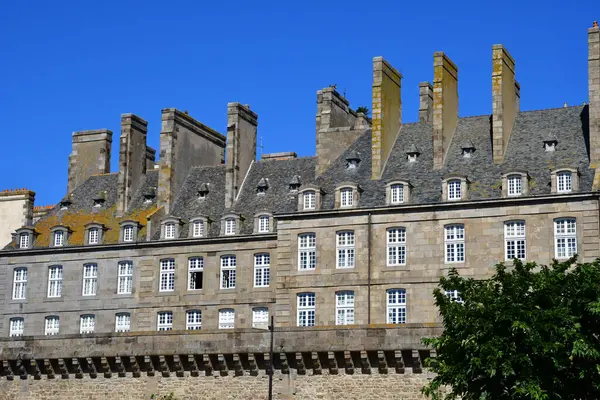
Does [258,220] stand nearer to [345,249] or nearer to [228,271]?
[228,271]

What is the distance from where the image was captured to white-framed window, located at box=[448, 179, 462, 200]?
63.5 meters

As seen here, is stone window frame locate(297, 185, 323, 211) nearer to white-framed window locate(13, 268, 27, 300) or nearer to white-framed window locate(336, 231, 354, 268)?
white-framed window locate(336, 231, 354, 268)

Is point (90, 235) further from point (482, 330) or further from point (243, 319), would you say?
point (482, 330)

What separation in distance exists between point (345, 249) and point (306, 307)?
3.17 m

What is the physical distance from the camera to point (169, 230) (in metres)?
71.2

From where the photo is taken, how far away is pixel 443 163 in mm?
66125

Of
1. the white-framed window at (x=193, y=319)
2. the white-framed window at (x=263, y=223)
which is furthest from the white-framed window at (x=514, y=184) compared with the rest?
the white-framed window at (x=193, y=319)

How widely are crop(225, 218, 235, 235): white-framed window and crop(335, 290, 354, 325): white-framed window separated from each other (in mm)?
7473

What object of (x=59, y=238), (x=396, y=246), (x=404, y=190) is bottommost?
(x=396, y=246)

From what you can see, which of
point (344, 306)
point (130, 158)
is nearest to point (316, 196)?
point (344, 306)

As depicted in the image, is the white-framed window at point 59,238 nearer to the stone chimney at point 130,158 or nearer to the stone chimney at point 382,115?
the stone chimney at point 130,158

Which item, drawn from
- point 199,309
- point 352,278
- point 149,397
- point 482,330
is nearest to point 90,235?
point 199,309

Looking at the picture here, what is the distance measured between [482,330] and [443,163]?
21.3 m

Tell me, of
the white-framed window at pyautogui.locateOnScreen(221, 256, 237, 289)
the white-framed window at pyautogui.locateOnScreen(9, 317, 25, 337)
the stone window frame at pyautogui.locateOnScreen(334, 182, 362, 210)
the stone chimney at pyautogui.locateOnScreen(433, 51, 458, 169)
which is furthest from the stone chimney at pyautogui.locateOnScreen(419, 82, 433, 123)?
the white-framed window at pyautogui.locateOnScreen(9, 317, 25, 337)
